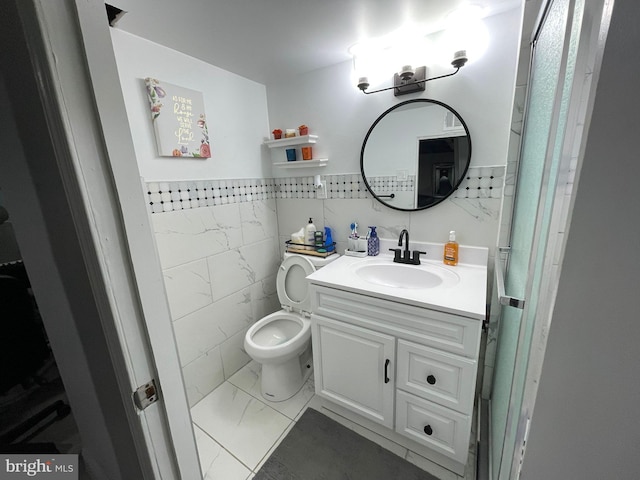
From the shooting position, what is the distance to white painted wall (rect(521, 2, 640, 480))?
29 cm

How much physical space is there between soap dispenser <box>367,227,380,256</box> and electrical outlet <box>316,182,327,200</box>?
0.44 metres

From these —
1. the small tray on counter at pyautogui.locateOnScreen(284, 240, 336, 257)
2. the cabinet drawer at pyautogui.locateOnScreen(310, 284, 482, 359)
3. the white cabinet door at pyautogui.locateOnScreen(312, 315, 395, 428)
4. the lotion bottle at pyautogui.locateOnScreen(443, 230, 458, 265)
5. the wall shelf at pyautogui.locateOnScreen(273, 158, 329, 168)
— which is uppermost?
the wall shelf at pyautogui.locateOnScreen(273, 158, 329, 168)

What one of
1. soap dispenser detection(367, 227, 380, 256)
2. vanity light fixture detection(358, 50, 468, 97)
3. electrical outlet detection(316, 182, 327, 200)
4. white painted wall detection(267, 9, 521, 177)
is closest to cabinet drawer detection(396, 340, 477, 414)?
soap dispenser detection(367, 227, 380, 256)

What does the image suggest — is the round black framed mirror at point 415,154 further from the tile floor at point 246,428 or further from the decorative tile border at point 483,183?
the tile floor at point 246,428

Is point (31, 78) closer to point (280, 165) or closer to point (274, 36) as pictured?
point (274, 36)

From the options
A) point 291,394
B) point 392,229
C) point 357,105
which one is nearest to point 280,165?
point 357,105

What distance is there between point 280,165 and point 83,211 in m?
1.55

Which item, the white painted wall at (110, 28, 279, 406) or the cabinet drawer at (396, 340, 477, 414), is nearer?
the cabinet drawer at (396, 340, 477, 414)

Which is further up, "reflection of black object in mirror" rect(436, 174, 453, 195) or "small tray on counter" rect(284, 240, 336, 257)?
"reflection of black object in mirror" rect(436, 174, 453, 195)

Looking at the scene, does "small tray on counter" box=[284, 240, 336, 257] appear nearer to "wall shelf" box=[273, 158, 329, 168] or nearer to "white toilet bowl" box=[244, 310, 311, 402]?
"white toilet bowl" box=[244, 310, 311, 402]

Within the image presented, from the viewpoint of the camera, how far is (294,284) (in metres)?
1.92

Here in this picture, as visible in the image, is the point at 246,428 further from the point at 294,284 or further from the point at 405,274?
the point at 405,274

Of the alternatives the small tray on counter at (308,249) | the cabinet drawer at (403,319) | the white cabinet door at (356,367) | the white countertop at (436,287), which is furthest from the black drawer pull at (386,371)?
the small tray on counter at (308,249)

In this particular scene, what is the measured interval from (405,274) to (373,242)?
0.97ft
